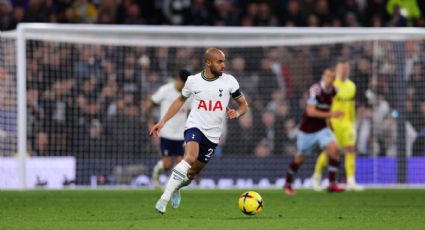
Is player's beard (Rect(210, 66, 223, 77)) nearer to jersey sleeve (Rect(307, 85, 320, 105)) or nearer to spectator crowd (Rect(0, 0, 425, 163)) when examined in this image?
jersey sleeve (Rect(307, 85, 320, 105))

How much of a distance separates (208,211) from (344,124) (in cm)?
672

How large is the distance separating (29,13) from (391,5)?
8.55 metres

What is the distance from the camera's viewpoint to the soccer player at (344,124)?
19078mm

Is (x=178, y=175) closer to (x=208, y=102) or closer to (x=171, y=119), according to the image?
(x=208, y=102)

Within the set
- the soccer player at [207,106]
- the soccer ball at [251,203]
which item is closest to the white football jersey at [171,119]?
the soccer player at [207,106]

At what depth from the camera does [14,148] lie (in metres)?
19.8

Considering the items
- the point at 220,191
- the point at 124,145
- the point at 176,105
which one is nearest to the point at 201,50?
the point at 124,145

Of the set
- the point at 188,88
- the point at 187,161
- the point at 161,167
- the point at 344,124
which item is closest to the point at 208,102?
the point at 188,88

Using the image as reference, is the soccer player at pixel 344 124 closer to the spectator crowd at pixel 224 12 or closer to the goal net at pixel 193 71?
the goal net at pixel 193 71

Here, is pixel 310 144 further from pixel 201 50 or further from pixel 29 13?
pixel 29 13

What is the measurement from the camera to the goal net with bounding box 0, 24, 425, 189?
2017cm

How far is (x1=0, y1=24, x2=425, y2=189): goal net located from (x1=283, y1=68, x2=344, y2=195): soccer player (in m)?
2.92

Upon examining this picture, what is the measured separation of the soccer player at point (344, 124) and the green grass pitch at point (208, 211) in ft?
3.82

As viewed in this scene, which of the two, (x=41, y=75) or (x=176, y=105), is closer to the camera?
(x=176, y=105)
